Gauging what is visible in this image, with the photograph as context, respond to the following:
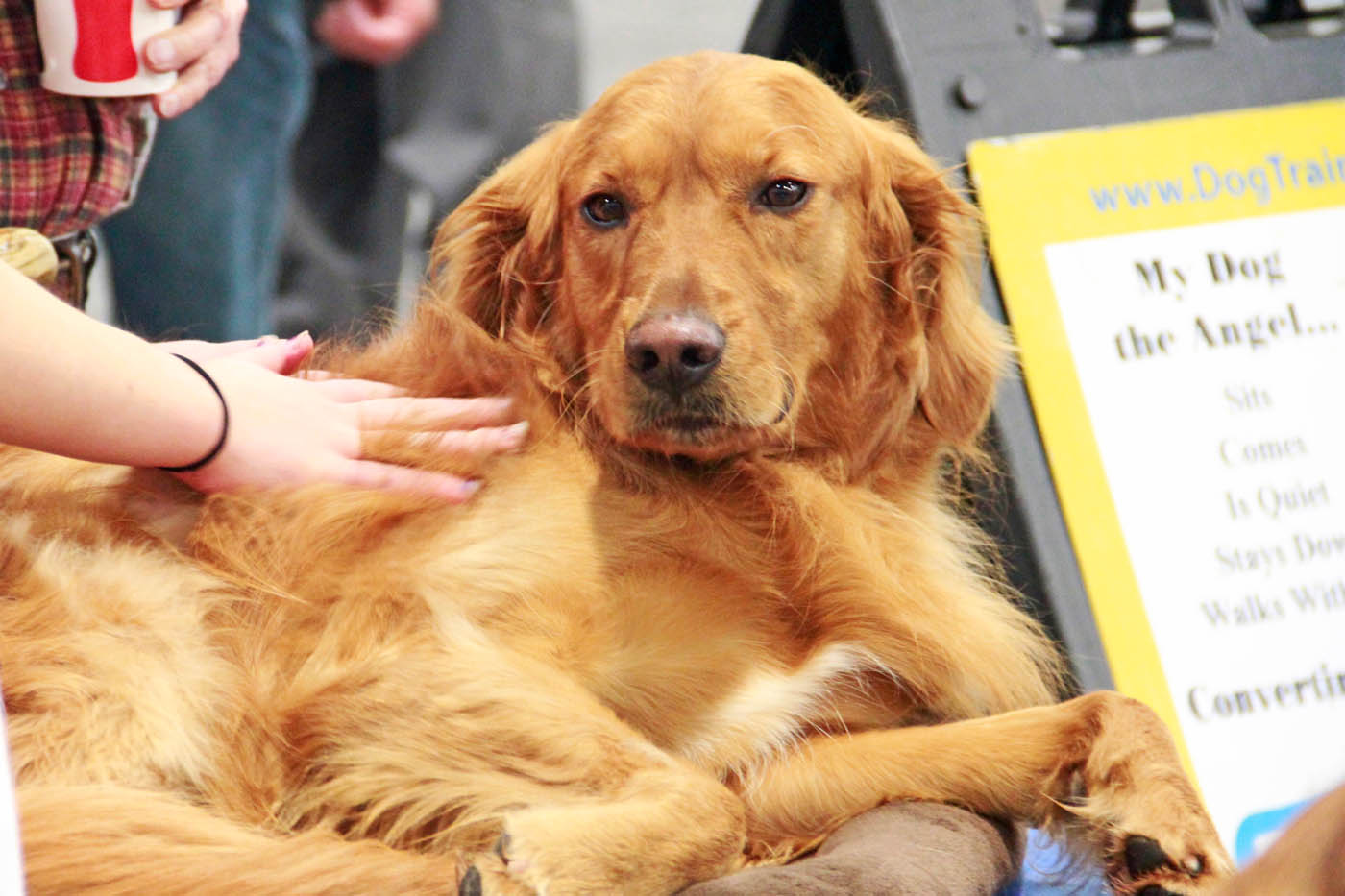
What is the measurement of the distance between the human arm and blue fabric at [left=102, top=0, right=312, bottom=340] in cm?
102

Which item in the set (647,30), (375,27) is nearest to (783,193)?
(647,30)

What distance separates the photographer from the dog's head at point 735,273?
4.85ft

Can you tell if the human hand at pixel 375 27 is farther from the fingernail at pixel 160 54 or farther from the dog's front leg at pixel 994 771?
the dog's front leg at pixel 994 771

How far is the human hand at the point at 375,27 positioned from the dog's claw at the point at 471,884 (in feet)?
6.71

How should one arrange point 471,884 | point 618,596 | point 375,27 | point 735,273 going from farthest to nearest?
point 375,27 → point 735,273 → point 618,596 → point 471,884

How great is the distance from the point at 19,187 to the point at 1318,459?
86.3 inches

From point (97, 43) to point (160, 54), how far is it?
0.28 feet

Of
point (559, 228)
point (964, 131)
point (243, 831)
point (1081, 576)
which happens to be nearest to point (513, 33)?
point (964, 131)

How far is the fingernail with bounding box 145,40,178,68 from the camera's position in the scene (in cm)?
165

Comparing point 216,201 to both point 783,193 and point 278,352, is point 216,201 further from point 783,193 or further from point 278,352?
point 783,193

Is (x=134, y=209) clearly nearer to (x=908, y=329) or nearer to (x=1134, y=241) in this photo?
(x=908, y=329)

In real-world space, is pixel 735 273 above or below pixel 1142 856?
above

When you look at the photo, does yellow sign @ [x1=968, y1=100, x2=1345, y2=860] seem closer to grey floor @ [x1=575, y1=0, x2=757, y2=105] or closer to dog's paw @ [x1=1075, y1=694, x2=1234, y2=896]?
dog's paw @ [x1=1075, y1=694, x2=1234, y2=896]

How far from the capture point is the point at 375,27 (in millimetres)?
2756
